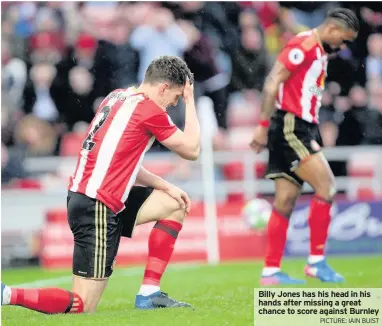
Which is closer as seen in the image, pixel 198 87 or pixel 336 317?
pixel 336 317

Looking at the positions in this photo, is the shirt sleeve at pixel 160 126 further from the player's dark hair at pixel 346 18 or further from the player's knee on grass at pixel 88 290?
the player's dark hair at pixel 346 18

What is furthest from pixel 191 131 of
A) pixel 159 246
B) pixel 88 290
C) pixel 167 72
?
pixel 88 290

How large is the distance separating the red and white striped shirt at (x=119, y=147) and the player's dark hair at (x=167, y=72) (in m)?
0.15

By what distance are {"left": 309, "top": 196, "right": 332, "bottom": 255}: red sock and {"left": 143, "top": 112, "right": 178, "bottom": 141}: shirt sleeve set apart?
2.38 m

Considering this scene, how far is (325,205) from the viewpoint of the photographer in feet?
27.9

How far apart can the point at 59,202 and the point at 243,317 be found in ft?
24.4

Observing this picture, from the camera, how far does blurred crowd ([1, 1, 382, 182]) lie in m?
14.0

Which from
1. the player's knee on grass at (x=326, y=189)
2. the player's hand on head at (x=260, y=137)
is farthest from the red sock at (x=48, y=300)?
the player's knee on grass at (x=326, y=189)

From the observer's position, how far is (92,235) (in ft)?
21.3

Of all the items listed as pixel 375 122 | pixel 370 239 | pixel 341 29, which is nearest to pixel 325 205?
pixel 341 29

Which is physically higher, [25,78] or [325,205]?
[25,78]

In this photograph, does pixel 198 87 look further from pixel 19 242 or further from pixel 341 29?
pixel 341 29

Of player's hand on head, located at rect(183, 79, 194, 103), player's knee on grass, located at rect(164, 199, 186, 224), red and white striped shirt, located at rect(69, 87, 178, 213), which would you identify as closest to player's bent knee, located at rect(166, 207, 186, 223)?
player's knee on grass, located at rect(164, 199, 186, 224)

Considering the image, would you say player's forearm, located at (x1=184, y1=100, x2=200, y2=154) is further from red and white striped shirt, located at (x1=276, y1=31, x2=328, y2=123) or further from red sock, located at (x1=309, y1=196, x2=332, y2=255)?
red sock, located at (x1=309, y1=196, x2=332, y2=255)
